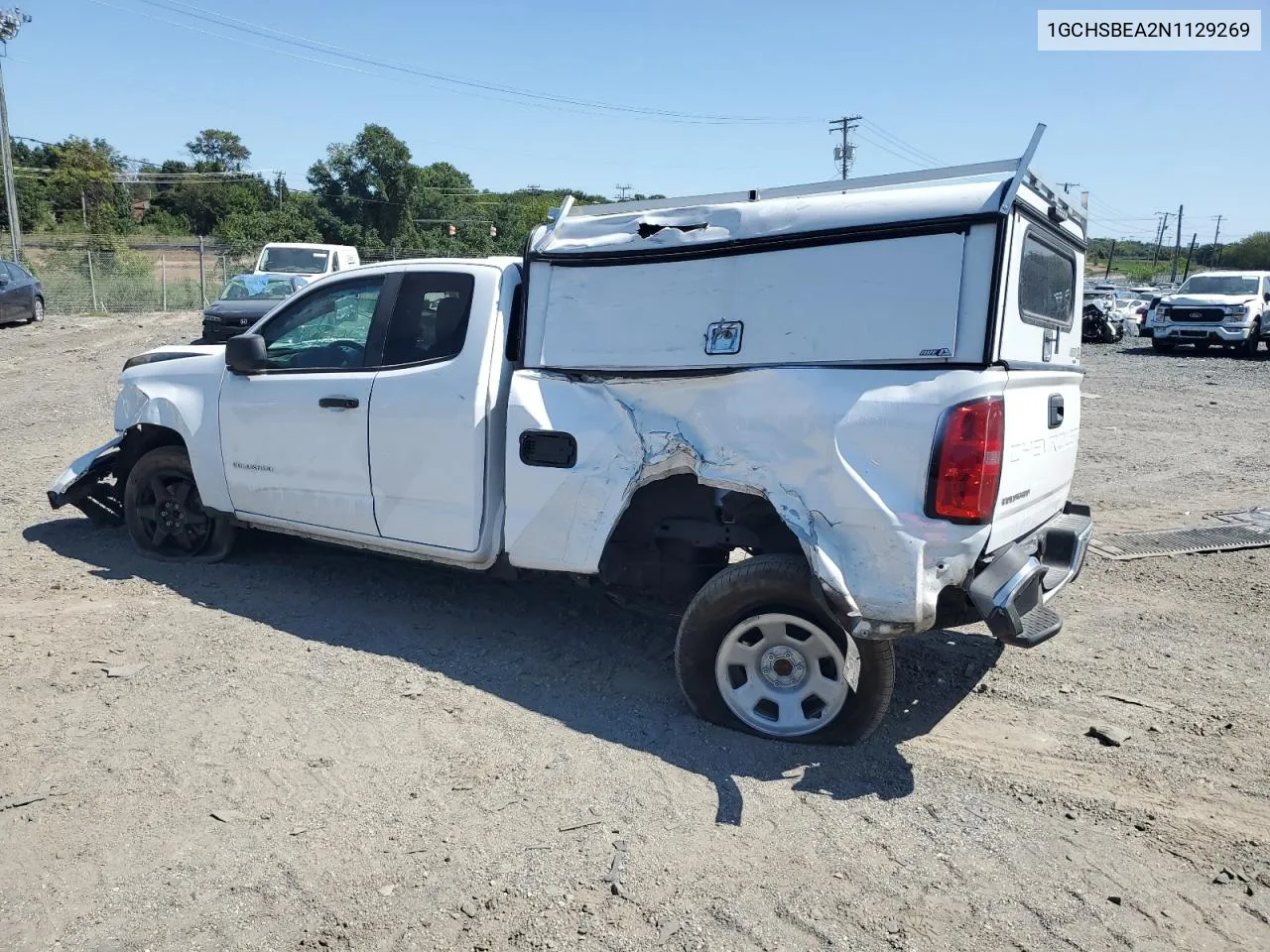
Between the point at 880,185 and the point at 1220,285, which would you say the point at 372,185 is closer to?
the point at 1220,285

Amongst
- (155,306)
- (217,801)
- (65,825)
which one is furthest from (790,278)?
(155,306)

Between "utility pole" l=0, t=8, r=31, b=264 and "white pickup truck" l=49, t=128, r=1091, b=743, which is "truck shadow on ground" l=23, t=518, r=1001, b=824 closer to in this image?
"white pickup truck" l=49, t=128, r=1091, b=743

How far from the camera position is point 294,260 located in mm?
21859

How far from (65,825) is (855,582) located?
9.72ft

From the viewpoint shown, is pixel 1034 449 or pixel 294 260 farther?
pixel 294 260

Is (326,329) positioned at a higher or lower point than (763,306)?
lower

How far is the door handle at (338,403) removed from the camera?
5191mm

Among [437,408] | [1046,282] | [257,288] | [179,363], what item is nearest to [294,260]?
[257,288]

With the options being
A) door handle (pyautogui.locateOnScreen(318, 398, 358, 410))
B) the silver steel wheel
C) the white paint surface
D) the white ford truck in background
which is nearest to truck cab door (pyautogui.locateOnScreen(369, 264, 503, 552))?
door handle (pyautogui.locateOnScreen(318, 398, 358, 410))

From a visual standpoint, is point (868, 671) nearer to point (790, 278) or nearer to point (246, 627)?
point (790, 278)

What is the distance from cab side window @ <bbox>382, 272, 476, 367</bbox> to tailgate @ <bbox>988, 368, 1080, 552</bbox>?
2586 mm

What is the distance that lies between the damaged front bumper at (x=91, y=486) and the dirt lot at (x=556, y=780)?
465mm

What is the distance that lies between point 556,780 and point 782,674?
3.42 feet

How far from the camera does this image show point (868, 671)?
13.0 feet
